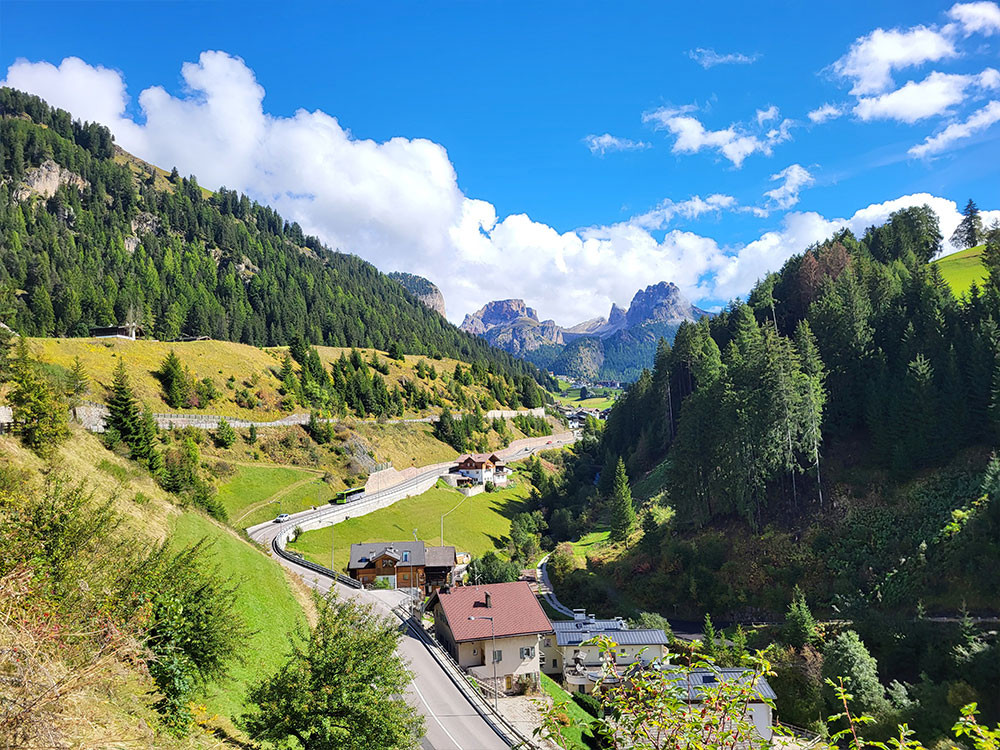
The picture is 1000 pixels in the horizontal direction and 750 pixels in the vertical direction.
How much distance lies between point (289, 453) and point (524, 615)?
2331 inches

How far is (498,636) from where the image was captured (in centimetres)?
4269

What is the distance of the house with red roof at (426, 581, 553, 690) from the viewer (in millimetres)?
42844

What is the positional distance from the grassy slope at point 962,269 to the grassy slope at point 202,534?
90.9 meters

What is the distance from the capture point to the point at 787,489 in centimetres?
5944

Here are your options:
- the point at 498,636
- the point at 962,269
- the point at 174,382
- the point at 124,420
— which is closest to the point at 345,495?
the point at 174,382

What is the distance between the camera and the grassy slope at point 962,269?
266 feet

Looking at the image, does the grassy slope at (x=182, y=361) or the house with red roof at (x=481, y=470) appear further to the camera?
the house with red roof at (x=481, y=470)

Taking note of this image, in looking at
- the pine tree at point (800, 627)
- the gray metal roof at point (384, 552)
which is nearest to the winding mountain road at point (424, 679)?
the gray metal roof at point (384, 552)

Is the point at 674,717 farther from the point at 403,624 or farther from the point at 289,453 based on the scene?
the point at 289,453

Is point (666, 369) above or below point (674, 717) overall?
above

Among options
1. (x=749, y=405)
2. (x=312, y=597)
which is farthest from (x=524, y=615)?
A: (x=749, y=405)

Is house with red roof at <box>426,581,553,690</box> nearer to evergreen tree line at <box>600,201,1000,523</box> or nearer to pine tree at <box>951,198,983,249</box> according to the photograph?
evergreen tree line at <box>600,201,1000,523</box>

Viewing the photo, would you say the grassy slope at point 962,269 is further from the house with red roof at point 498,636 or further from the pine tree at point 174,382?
the pine tree at point 174,382

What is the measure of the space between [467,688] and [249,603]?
15.5m
